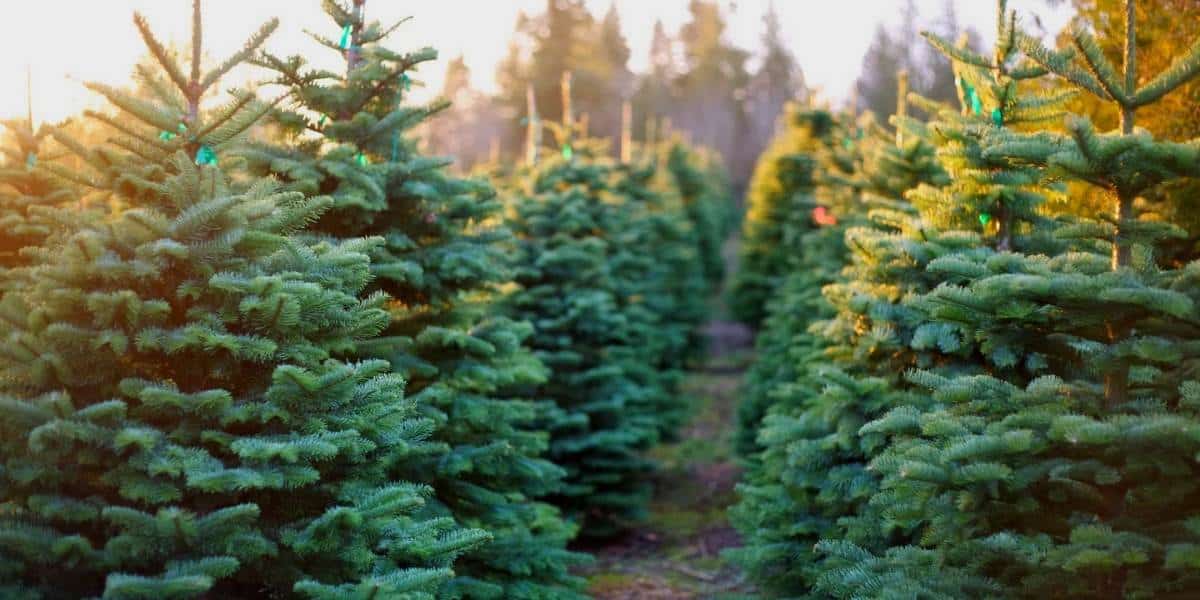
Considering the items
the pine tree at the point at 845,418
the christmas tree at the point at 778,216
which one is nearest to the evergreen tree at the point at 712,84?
the christmas tree at the point at 778,216

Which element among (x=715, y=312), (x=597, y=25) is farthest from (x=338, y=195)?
(x=597, y=25)

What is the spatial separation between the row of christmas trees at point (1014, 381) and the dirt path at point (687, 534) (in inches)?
72.2

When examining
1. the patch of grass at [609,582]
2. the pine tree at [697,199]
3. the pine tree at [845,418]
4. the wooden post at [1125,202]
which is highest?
the pine tree at [697,199]

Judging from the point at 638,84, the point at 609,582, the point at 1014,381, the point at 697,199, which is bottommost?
the point at 609,582

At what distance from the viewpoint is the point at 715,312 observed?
98.3 ft

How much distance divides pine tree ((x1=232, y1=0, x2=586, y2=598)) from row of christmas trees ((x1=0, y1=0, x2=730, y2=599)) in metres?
0.02

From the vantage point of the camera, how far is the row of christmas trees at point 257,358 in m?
3.74

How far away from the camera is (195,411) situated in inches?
157

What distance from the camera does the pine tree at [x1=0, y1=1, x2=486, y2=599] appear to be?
369cm

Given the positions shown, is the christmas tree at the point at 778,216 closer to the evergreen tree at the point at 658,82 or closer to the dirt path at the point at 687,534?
the dirt path at the point at 687,534

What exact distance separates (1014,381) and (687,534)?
6.52 metres

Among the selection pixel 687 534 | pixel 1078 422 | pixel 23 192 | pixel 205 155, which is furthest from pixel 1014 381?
pixel 23 192

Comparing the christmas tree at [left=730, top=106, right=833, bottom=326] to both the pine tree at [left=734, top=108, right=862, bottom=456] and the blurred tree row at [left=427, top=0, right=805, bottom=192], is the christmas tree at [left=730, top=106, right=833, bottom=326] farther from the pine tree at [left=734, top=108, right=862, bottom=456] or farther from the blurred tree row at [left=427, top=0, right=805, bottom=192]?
the blurred tree row at [left=427, top=0, right=805, bottom=192]

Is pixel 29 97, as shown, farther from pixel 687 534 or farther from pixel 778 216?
pixel 778 216
